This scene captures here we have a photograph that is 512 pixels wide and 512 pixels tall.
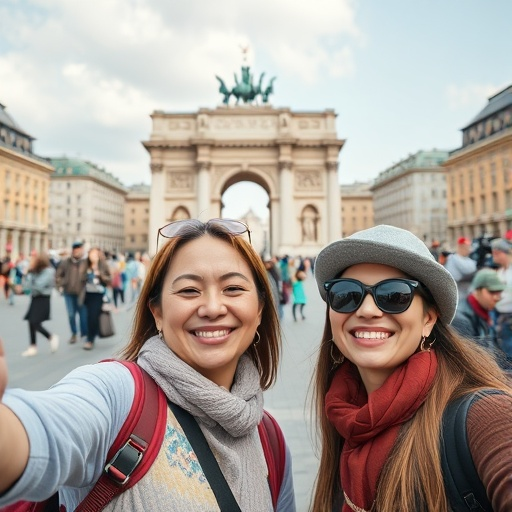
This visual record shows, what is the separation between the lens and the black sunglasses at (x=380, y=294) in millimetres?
1594

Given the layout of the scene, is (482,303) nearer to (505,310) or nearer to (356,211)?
(505,310)

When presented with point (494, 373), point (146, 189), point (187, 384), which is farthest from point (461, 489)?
point (146, 189)

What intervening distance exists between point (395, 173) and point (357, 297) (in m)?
74.4

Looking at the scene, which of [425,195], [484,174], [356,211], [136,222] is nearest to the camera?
[484,174]

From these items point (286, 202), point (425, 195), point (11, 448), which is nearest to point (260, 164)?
point (286, 202)

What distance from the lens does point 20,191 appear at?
4862 cm

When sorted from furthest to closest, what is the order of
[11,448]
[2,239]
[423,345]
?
[2,239], [423,345], [11,448]

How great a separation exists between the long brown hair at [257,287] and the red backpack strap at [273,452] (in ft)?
0.79

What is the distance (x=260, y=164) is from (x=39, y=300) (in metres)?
32.6

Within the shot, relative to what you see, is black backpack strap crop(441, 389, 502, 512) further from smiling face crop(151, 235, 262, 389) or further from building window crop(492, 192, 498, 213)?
building window crop(492, 192, 498, 213)

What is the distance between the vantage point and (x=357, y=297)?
1638 mm

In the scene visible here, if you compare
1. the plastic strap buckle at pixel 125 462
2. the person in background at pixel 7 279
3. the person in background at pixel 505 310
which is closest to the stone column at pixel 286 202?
the person in background at pixel 7 279

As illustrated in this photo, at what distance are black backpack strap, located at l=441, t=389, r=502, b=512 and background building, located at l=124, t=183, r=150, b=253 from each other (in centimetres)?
8324

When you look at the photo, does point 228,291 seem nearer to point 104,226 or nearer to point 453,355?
point 453,355
